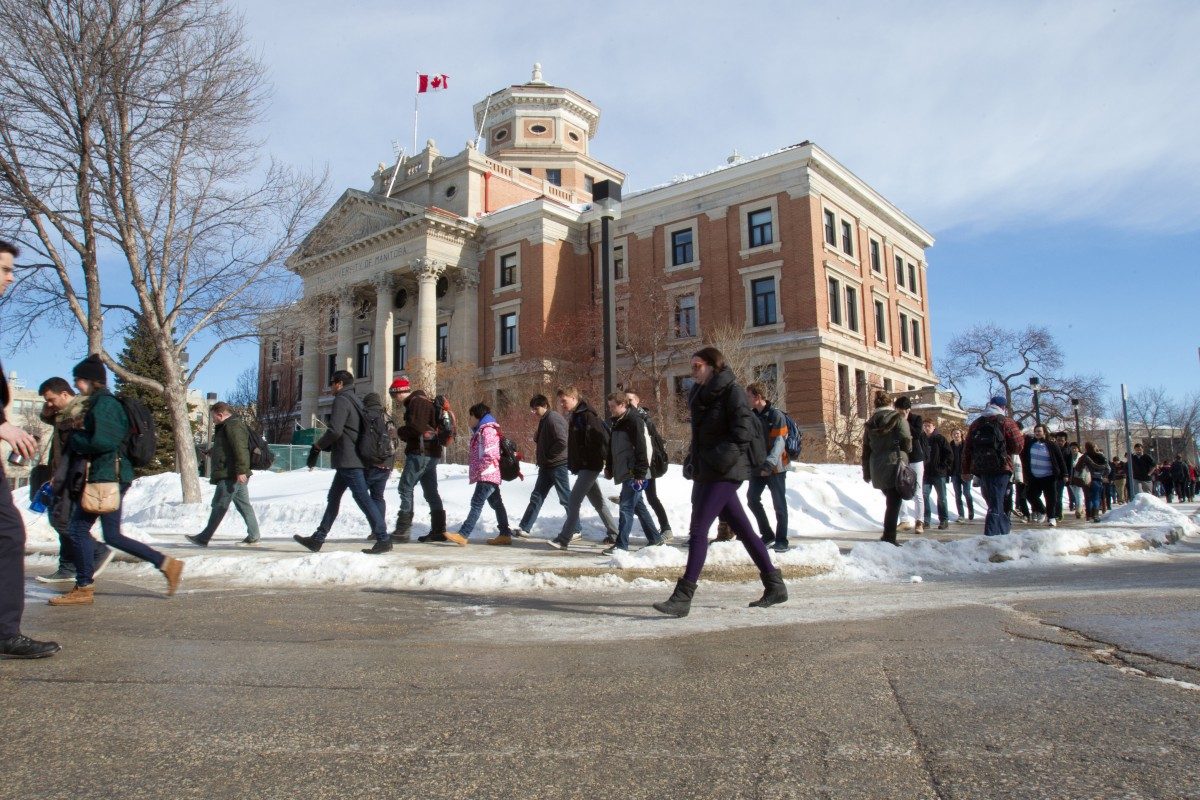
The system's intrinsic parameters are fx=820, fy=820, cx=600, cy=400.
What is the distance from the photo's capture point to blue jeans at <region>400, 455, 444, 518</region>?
385 inches

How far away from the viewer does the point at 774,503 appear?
9.05 meters

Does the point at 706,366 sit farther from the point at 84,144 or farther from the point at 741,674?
the point at 84,144

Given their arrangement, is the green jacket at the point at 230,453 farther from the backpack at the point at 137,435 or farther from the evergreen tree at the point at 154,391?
the evergreen tree at the point at 154,391

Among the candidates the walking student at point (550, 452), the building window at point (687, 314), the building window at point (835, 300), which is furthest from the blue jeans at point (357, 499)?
the building window at point (835, 300)

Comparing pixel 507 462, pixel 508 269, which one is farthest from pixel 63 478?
pixel 508 269

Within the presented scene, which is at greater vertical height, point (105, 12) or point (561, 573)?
point (105, 12)

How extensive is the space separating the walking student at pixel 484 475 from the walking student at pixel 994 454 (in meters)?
5.65

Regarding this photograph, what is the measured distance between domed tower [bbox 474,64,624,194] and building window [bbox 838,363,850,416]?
2161cm

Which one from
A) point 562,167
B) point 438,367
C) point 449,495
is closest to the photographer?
point 449,495

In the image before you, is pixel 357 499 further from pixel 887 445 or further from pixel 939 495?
pixel 939 495

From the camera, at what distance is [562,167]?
50281 millimetres

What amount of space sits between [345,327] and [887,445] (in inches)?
1661

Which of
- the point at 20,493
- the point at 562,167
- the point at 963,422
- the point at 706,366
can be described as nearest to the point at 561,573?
the point at 706,366

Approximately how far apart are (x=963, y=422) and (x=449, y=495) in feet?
109
